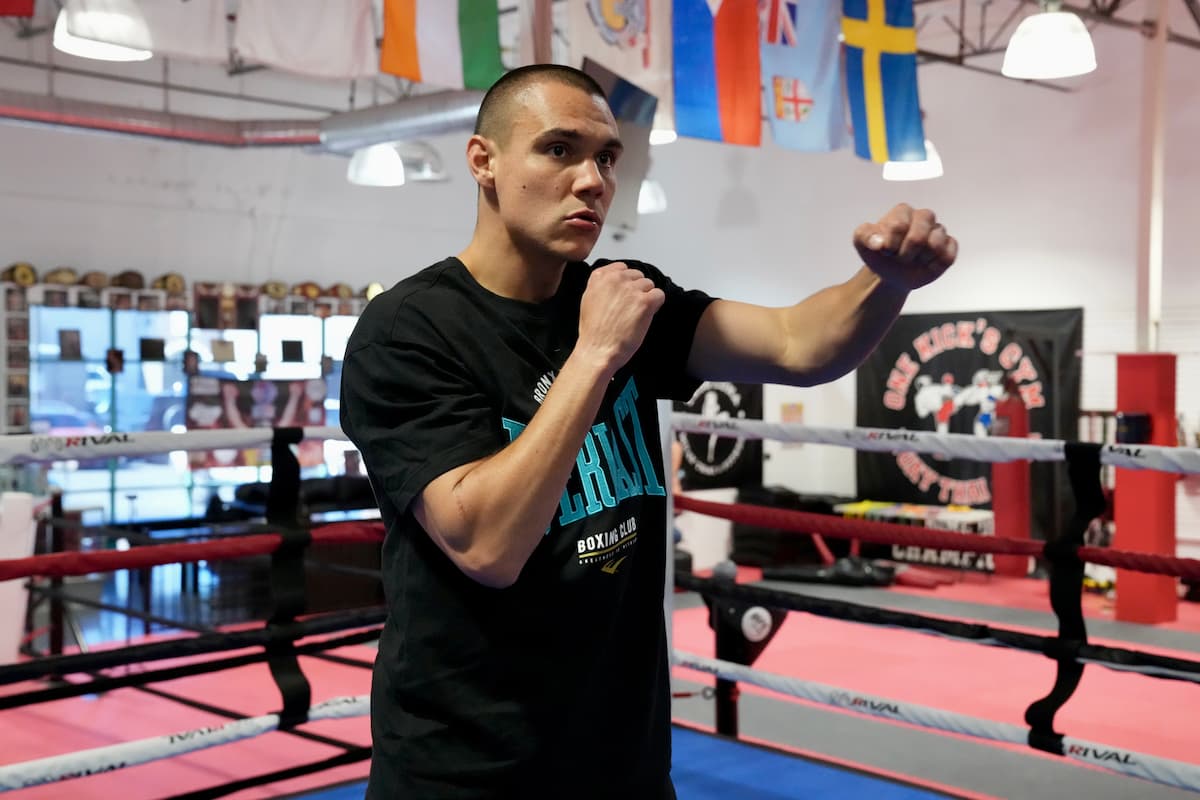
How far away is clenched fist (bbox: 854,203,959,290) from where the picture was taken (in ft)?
4.13

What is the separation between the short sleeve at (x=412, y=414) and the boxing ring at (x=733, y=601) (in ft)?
4.09

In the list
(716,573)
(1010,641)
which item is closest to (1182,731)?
(716,573)

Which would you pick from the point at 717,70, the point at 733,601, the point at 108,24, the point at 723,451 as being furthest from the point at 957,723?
the point at 723,451

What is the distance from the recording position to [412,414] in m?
1.22

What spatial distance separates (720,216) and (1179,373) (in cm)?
467

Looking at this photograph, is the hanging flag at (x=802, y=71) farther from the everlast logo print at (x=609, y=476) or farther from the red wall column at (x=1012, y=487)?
the everlast logo print at (x=609, y=476)

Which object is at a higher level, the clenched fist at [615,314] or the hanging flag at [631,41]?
the hanging flag at [631,41]

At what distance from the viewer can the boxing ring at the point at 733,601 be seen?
7.33ft

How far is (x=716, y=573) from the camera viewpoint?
3443 millimetres

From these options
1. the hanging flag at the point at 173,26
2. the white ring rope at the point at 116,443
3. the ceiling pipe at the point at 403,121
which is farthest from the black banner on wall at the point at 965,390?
the white ring rope at the point at 116,443

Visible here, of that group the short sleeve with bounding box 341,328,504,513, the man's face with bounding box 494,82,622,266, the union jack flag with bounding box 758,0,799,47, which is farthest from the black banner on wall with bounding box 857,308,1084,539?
the short sleeve with bounding box 341,328,504,513

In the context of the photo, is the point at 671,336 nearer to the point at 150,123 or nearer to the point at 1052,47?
the point at 1052,47

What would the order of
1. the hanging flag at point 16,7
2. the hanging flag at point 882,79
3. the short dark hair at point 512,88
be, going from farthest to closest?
1. the hanging flag at point 882,79
2. the hanging flag at point 16,7
3. the short dark hair at point 512,88

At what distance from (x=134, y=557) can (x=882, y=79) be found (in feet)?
13.8
